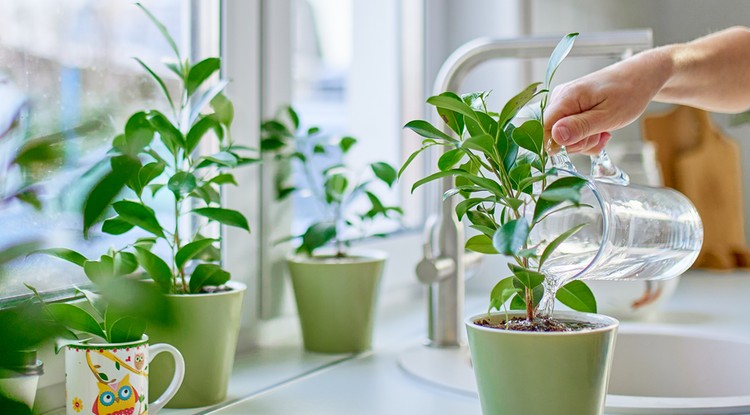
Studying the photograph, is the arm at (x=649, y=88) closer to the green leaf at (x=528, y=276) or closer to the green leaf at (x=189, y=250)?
the green leaf at (x=528, y=276)

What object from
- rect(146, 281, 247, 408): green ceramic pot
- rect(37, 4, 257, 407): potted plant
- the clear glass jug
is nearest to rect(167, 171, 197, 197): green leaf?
rect(37, 4, 257, 407): potted plant

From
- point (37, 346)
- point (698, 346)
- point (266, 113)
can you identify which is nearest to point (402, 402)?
point (266, 113)

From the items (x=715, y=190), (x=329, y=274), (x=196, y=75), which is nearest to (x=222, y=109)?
(x=196, y=75)

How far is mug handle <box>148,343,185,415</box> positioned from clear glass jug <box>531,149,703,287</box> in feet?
1.12

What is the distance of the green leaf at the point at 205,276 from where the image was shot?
0.85m

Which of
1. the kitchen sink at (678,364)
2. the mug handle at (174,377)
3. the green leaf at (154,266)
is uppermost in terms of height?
the green leaf at (154,266)

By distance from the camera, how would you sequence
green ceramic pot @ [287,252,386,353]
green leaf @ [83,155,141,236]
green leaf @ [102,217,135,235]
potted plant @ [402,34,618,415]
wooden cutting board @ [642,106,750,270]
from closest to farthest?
green leaf @ [83,155,141,236] < potted plant @ [402,34,618,415] < green leaf @ [102,217,135,235] < green ceramic pot @ [287,252,386,353] < wooden cutting board @ [642,106,750,270]

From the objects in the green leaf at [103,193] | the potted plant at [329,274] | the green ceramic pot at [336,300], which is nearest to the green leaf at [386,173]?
the potted plant at [329,274]

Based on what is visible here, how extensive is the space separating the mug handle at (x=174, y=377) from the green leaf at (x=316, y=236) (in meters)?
0.38

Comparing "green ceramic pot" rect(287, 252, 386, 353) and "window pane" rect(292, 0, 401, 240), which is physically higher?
"window pane" rect(292, 0, 401, 240)

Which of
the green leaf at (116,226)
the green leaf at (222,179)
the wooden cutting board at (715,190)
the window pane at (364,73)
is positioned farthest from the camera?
the wooden cutting board at (715,190)

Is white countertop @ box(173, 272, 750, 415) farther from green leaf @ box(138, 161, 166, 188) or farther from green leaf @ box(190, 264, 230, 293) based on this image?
green leaf @ box(138, 161, 166, 188)

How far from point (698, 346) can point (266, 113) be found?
29.0 inches

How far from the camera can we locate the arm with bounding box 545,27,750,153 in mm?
766
